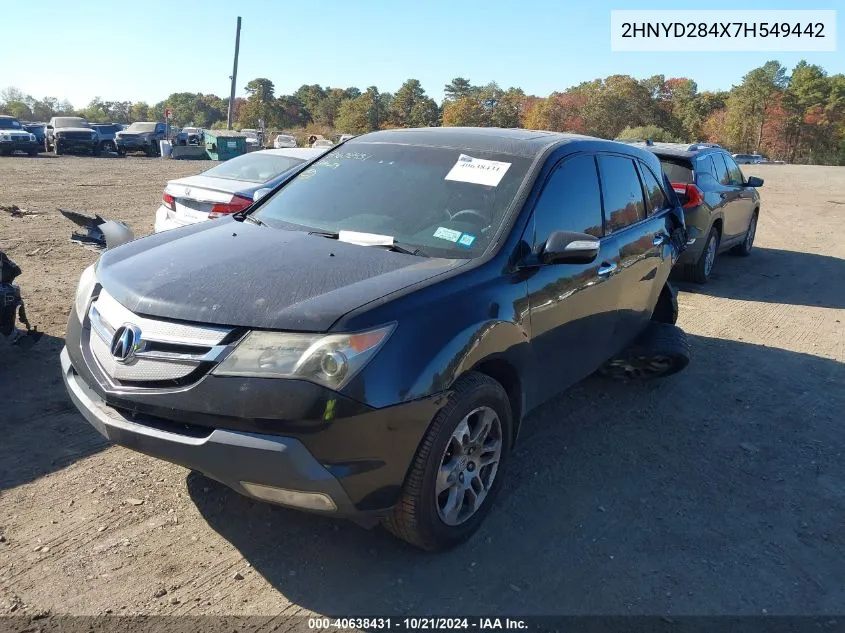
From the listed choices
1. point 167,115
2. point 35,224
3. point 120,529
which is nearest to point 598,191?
point 120,529

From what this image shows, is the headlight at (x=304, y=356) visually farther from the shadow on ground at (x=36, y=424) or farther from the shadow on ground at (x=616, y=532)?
the shadow on ground at (x=36, y=424)

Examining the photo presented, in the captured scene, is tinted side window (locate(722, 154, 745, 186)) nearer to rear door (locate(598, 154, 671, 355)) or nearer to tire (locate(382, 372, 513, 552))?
rear door (locate(598, 154, 671, 355))

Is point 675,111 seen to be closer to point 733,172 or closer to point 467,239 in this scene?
point 733,172

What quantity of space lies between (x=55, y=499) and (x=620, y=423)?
11.2ft

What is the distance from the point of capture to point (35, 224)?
37.0ft

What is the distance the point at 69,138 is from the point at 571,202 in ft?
112

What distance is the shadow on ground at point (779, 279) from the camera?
8.66 m

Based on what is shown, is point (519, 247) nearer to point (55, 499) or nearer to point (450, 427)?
point (450, 427)

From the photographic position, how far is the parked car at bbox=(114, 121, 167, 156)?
115 feet

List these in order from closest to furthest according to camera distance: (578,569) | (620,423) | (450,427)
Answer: (450,427) → (578,569) → (620,423)

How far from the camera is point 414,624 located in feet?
8.80

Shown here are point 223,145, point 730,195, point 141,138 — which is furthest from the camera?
point 141,138

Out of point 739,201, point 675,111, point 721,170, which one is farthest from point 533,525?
point 675,111

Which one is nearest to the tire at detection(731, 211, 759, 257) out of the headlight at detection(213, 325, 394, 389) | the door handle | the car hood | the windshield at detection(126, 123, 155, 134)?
the door handle
